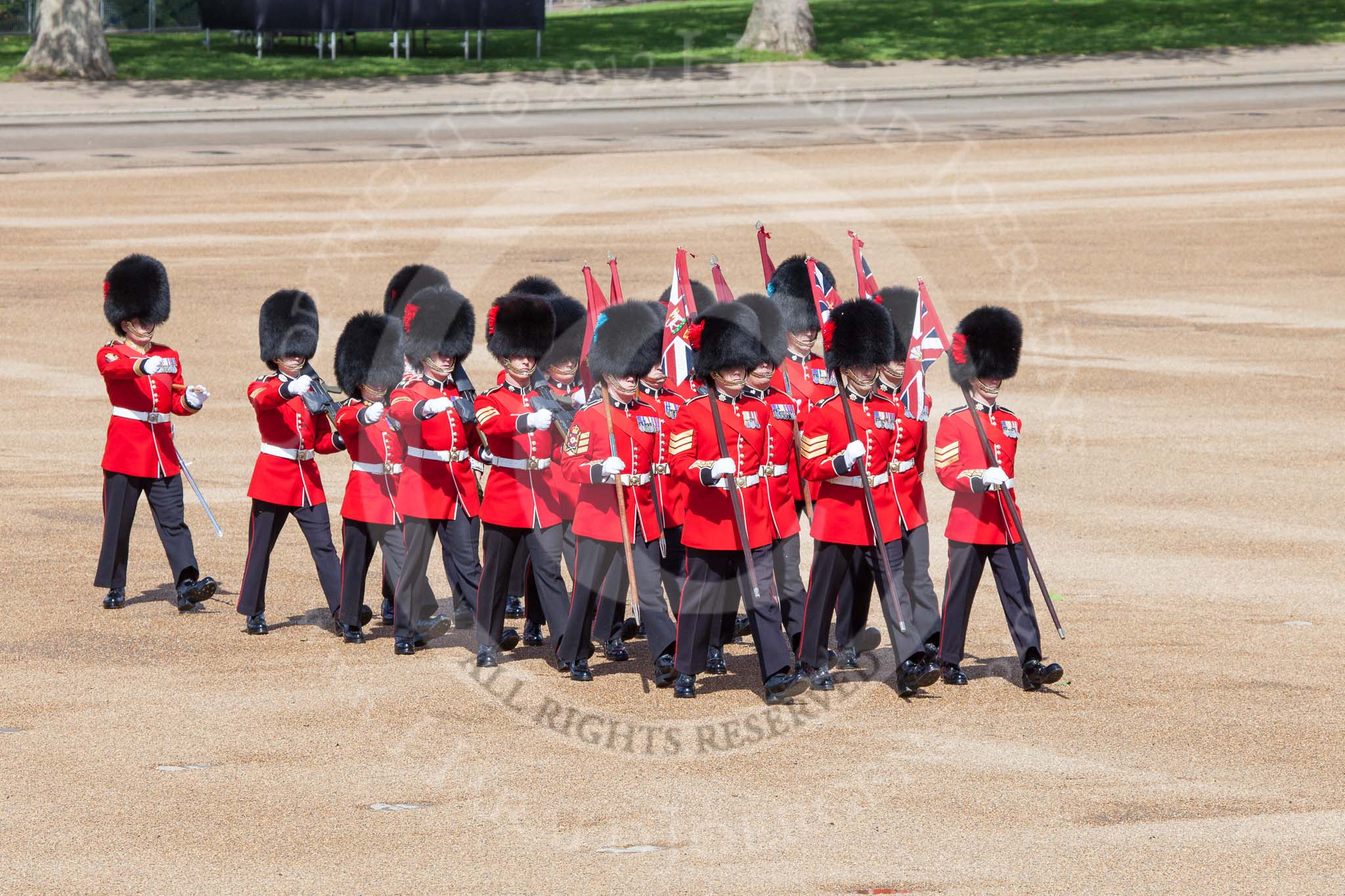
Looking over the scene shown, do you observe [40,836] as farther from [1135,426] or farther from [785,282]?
[1135,426]

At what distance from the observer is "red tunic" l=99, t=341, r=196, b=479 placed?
8.48 m

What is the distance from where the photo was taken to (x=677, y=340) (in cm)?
759

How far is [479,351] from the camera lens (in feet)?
49.5

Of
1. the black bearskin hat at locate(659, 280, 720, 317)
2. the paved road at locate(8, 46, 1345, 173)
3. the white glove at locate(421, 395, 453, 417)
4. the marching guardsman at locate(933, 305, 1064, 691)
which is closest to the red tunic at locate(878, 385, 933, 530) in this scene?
the marching guardsman at locate(933, 305, 1064, 691)

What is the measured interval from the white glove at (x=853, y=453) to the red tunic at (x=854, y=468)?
0.65 ft

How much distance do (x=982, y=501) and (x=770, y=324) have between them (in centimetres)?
114

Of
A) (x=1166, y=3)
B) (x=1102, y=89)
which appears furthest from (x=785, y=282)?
(x=1166, y=3)

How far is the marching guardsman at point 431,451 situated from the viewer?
780 centimetres

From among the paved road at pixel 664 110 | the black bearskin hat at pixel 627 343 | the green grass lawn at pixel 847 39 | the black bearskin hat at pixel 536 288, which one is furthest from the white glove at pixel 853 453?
the green grass lawn at pixel 847 39

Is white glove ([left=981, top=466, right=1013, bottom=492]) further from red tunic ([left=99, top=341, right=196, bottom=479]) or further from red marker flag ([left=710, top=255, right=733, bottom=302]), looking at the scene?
red tunic ([left=99, top=341, right=196, bottom=479])

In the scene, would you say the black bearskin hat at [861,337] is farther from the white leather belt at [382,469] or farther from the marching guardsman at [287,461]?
the marching guardsman at [287,461]

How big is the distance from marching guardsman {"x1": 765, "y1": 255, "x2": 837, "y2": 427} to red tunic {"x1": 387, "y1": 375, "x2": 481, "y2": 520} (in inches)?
55.6

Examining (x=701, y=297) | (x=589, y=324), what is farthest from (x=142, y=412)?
(x=701, y=297)

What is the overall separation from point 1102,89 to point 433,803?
2275cm
